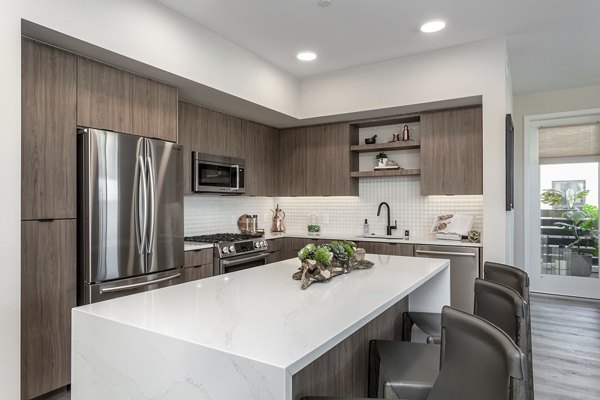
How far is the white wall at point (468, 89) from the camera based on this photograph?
365cm

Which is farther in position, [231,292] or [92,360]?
[231,292]

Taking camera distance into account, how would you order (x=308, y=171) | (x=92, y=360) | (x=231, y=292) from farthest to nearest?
(x=308, y=171), (x=231, y=292), (x=92, y=360)

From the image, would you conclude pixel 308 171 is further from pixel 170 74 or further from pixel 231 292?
pixel 231 292

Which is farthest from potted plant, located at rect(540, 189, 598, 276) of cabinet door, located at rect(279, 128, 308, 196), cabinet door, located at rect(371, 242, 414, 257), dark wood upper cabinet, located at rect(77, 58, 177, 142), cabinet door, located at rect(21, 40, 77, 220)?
cabinet door, located at rect(21, 40, 77, 220)

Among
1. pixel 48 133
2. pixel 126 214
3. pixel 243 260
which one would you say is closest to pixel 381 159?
pixel 243 260

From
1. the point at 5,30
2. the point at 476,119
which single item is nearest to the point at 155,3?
the point at 5,30

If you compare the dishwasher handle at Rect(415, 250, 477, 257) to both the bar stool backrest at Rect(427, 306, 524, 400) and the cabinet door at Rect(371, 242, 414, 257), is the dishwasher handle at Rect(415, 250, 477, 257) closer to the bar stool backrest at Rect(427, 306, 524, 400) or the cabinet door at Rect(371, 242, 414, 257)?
the cabinet door at Rect(371, 242, 414, 257)

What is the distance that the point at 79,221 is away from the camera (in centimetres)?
Result: 268

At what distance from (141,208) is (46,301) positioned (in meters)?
0.86

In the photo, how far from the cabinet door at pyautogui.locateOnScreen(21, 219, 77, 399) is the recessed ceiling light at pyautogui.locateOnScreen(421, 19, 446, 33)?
124 inches

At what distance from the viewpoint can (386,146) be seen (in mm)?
4676

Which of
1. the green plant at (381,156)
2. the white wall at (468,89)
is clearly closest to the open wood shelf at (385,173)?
the green plant at (381,156)

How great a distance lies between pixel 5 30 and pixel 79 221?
3.98 feet

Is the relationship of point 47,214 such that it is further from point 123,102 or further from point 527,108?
point 527,108
